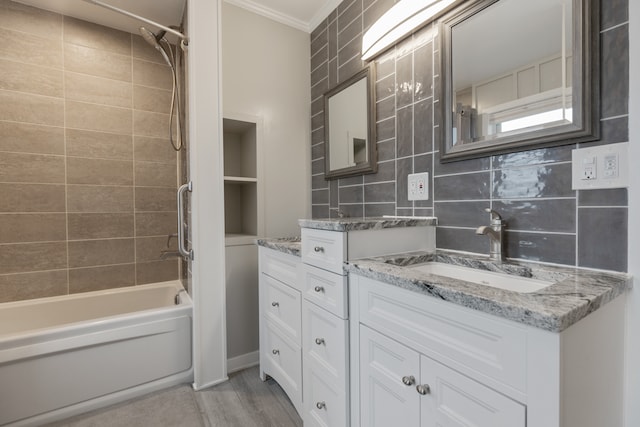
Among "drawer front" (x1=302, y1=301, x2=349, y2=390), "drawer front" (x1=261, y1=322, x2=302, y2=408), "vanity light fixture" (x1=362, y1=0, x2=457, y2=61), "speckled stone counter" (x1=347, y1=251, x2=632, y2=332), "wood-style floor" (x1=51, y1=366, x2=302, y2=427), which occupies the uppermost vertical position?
"vanity light fixture" (x1=362, y1=0, x2=457, y2=61)

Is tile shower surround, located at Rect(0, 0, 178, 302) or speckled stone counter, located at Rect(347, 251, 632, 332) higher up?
tile shower surround, located at Rect(0, 0, 178, 302)

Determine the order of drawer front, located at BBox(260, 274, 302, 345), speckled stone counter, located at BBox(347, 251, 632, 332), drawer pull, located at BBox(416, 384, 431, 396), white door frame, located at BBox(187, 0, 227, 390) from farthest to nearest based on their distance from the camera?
white door frame, located at BBox(187, 0, 227, 390), drawer front, located at BBox(260, 274, 302, 345), drawer pull, located at BBox(416, 384, 431, 396), speckled stone counter, located at BBox(347, 251, 632, 332)

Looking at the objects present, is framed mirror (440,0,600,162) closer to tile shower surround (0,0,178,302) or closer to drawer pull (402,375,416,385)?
drawer pull (402,375,416,385)

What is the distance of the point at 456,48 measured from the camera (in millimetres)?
1248

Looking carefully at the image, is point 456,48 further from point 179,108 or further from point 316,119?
point 179,108

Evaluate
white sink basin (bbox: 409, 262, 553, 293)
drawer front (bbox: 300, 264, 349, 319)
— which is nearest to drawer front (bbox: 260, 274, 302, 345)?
drawer front (bbox: 300, 264, 349, 319)

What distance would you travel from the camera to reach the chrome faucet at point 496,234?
104cm

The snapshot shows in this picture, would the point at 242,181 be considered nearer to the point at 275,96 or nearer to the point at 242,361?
the point at 275,96

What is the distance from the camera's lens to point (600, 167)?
0.85m

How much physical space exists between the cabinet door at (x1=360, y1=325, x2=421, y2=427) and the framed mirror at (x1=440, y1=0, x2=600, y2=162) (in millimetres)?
804

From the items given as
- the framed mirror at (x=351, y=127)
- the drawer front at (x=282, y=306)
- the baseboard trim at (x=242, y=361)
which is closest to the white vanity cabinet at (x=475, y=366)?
the drawer front at (x=282, y=306)

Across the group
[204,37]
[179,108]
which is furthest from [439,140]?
[179,108]

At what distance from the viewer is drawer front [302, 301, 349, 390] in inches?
42.5

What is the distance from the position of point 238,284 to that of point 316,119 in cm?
131
